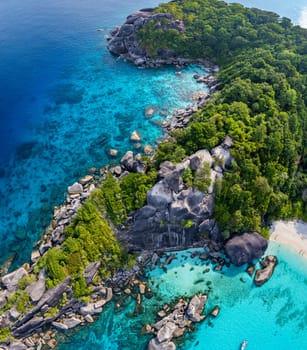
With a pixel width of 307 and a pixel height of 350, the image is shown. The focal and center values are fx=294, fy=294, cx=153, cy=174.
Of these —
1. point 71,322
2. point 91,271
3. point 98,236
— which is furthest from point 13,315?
point 98,236

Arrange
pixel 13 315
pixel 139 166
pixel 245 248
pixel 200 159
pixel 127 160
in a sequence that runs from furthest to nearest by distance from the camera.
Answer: pixel 127 160 < pixel 139 166 < pixel 200 159 < pixel 245 248 < pixel 13 315

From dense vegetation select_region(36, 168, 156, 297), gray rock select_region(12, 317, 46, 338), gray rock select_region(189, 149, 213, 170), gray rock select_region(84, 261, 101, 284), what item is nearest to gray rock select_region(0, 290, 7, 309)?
gray rock select_region(12, 317, 46, 338)

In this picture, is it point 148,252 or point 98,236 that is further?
point 148,252

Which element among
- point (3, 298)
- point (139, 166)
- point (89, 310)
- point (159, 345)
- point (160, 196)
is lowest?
point (159, 345)

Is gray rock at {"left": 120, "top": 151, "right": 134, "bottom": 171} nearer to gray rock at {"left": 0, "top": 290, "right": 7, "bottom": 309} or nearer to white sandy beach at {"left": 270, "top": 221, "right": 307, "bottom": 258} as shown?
white sandy beach at {"left": 270, "top": 221, "right": 307, "bottom": 258}

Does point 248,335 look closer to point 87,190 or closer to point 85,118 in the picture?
point 87,190

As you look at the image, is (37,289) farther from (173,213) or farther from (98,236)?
(173,213)

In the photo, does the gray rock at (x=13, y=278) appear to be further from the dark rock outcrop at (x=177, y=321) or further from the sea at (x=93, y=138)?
the dark rock outcrop at (x=177, y=321)

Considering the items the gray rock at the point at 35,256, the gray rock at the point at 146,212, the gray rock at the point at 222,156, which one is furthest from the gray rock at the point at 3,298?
the gray rock at the point at 222,156
